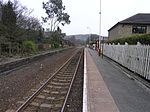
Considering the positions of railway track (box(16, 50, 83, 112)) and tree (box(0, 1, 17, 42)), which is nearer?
railway track (box(16, 50, 83, 112))

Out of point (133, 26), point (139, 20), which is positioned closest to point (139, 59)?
point (133, 26)

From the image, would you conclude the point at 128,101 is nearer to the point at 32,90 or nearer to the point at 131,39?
the point at 32,90

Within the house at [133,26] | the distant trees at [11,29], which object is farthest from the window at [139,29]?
the distant trees at [11,29]

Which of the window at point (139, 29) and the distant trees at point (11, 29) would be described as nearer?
the distant trees at point (11, 29)

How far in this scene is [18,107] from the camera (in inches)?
372

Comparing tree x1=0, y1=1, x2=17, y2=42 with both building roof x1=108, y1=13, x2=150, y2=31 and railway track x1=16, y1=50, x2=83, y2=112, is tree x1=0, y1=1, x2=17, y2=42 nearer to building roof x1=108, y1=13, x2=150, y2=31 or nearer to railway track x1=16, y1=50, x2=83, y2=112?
building roof x1=108, y1=13, x2=150, y2=31

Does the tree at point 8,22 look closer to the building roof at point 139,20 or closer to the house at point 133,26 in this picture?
the house at point 133,26

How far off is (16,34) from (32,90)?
28.8 meters

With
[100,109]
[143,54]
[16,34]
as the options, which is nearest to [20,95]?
[100,109]

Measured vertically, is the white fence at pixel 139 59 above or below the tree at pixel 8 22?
below

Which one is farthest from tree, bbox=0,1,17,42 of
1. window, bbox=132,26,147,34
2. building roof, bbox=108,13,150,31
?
window, bbox=132,26,147,34

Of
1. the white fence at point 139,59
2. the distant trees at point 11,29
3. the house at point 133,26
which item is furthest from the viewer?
the house at point 133,26

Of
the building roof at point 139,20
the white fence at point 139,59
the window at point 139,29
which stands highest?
the building roof at point 139,20

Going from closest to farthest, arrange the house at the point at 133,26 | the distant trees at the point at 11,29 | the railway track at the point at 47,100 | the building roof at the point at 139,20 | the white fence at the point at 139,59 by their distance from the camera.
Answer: the railway track at the point at 47,100 → the white fence at the point at 139,59 → the distant trees at the point at 11,29 → the house at the point at 133,26 → the building roof at the point at 139,20
